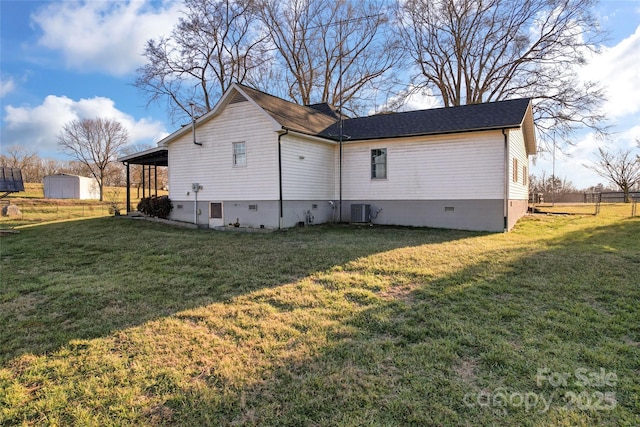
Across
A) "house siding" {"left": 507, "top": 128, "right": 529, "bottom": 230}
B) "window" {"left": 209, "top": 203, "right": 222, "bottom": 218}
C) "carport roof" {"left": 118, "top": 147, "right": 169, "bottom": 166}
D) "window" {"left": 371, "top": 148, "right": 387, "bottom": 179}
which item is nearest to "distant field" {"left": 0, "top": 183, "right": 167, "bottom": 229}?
"carport roof" {"left": 118, "top": 147, "right": 169, "bottom": 166}

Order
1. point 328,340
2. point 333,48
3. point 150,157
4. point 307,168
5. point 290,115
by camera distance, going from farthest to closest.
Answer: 1. point 333,48
2. point 150,157
3. point 290,115
4. point 307,168
5. point 328,340

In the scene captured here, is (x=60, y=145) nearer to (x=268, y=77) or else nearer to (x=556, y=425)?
(x=268, y=77)

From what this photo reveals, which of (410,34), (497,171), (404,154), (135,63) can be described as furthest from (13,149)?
(497,171)

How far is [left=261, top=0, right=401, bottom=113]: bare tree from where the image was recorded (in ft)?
83.3

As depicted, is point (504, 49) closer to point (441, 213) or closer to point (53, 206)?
point (441, 213)

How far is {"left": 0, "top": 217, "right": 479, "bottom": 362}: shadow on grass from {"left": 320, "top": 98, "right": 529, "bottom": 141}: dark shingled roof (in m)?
3.79

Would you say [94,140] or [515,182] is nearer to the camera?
[515,182]

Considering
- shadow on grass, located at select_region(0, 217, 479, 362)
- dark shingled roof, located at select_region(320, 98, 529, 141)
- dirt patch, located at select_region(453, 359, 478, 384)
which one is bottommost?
dirt patch, located at select_region(453, 359, 478, 384)

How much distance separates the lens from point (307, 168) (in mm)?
13156

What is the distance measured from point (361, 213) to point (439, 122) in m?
4.49

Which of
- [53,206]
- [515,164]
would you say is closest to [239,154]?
[515,164]

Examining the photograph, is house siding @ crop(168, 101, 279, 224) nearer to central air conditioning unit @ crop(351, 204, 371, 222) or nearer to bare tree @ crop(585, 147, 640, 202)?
central air conditioning unit @ crop(351, 204, 371, 222)

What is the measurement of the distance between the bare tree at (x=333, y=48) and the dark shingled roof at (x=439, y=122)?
11.6m

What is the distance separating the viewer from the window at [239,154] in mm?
12844
